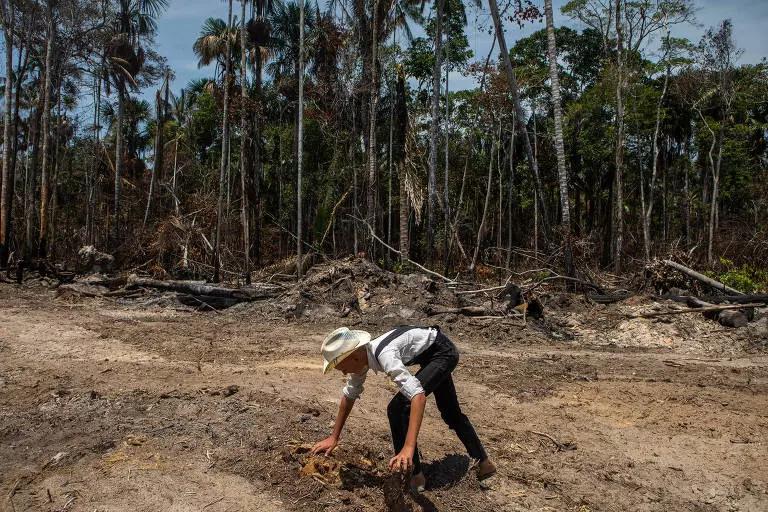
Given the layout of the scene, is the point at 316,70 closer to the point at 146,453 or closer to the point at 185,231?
the point at 185,231

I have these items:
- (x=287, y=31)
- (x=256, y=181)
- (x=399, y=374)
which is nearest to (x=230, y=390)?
(x=399, y=374)

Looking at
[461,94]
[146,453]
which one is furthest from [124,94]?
[146,453]

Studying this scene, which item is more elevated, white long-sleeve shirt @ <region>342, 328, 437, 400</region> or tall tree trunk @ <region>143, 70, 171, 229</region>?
tall tree trunk @ <region>143, 70, 171, 229</region>

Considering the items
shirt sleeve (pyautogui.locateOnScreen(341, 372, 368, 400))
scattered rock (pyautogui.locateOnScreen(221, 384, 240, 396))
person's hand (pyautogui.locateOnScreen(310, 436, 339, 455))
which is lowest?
scattered rock (pyautogui.locateOnScreen(221, 384, 240, 396))

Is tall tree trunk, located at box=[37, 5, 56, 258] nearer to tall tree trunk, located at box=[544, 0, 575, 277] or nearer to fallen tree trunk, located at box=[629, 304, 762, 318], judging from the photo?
tall tree trunk, located at box=[544, 0, 575, 277]

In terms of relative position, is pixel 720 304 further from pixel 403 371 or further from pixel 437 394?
pixel 403 371

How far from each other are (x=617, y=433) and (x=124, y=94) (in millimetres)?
25014

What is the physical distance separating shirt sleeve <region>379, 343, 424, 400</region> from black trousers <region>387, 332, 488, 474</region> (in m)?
0.21

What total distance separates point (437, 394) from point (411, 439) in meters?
0.79

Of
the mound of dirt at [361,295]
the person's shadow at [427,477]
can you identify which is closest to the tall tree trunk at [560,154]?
the mound of dirt at [361,295]

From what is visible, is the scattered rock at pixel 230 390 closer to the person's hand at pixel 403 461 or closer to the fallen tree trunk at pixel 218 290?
the person's hand at pixel 403 461

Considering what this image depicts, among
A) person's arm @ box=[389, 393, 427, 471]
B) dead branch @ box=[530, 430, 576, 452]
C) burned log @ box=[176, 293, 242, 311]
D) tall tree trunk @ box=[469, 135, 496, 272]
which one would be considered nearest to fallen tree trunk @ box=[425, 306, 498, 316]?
tall tree trunk @ box=[469, 135, 496, 272]

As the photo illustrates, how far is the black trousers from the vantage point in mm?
3656

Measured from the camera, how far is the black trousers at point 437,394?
3.66 m
